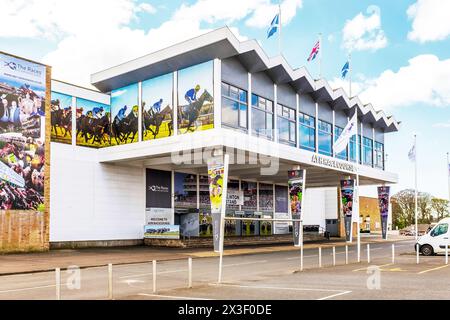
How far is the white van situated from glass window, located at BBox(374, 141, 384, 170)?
98.0 ft

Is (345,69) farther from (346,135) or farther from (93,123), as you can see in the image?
(93,123)

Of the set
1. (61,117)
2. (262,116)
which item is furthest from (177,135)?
(61,117)

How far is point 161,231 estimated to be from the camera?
39.3 metres

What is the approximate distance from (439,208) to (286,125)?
62264 millimetres

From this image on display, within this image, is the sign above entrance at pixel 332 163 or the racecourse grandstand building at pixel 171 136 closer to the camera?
the racecourse grandstand building at pixel 171 136

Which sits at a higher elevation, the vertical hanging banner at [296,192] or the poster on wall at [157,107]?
the poster on wall at [157,107]

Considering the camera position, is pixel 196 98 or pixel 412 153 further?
pixel 412 153

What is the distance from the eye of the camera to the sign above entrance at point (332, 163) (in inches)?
1668

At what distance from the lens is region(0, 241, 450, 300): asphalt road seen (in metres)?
13.2

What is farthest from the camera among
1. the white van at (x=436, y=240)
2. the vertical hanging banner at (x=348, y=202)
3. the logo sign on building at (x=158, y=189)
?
the vertical hanging banner at (x=348, y=202)

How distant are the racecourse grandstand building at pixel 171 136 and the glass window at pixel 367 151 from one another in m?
9.27

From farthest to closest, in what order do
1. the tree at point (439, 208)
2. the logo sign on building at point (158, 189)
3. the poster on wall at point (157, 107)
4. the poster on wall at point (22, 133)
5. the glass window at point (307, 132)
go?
1. the tree at point (439, 208)
2. the glass window at point (307, 132)
3. the logo sign on building at point (158, 189)
4. the poster on wall at point (157, 107)
5. the poster on wall at point (22, 133)

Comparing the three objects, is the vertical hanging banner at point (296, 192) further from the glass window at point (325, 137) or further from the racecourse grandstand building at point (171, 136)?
the glass window at point (325, 137)

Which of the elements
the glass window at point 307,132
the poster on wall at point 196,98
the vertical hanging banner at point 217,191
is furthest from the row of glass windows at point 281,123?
the vertical hanging banner at point 217,191
